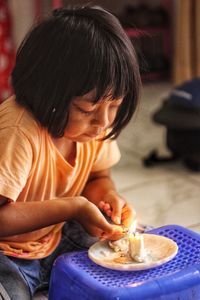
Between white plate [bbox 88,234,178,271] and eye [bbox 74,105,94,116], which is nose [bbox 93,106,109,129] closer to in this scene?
eye [bbox 74,105,94,116]

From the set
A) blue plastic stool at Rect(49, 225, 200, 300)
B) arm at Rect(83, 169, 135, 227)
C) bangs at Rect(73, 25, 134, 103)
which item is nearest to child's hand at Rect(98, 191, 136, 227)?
arm at Rect(83, 169, 135, 227)

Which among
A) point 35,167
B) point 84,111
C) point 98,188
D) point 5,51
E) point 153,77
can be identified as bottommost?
point 153,77

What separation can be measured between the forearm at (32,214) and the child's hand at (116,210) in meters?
0.11

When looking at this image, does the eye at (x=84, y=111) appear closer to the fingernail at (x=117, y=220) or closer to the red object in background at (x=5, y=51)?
the fingernail at (x=117, y=220)

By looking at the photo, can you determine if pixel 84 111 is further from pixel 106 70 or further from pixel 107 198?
pixel 107 198

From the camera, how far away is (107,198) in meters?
1.22

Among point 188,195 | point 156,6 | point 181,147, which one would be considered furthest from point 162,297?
point 156,6

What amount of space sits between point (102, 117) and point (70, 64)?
105mm

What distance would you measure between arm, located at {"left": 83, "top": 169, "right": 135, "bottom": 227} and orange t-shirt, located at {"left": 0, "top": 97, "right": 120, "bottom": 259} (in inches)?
1.0

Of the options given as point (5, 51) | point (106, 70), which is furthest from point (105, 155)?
point (5, 51)

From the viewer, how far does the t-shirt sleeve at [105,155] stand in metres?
1.26

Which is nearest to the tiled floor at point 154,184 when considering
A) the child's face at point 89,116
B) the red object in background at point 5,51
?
the child's face at point 89,116

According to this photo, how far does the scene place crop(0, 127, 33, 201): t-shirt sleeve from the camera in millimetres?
1036

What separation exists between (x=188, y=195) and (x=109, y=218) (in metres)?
0.58
